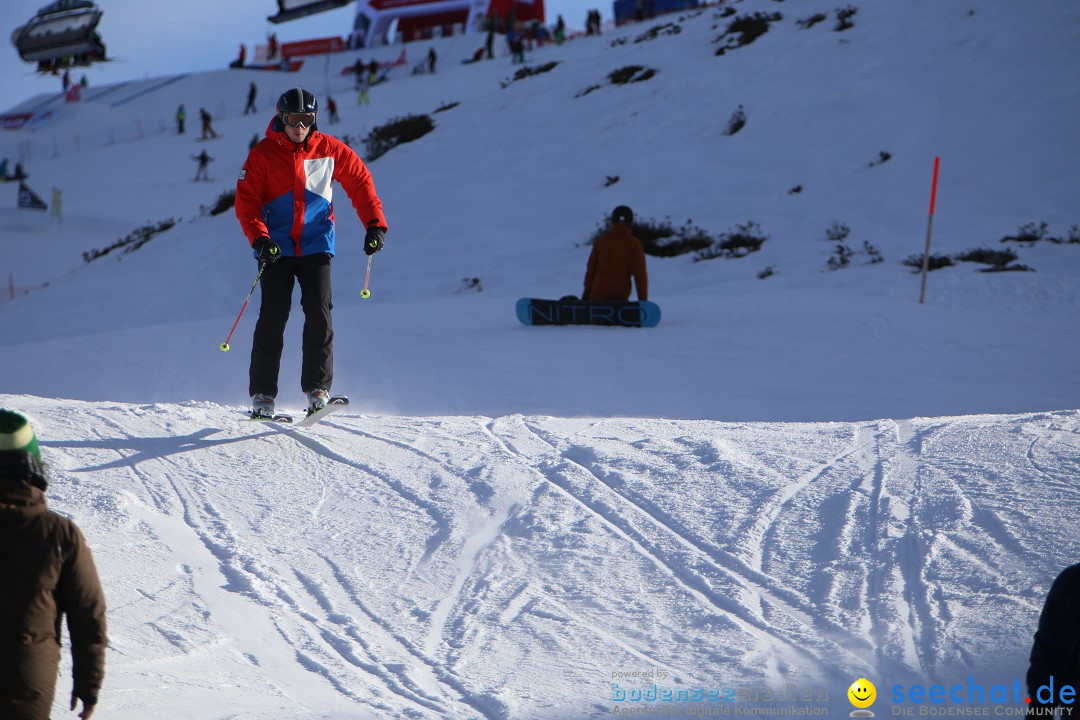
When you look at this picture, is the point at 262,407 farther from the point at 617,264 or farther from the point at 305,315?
the point at 617,264

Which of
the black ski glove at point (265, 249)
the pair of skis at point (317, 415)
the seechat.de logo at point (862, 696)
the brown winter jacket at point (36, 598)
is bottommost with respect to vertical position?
the seechat.de logo at point (862, 696)

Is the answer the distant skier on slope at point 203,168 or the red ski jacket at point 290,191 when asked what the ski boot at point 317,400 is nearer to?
A: the red ski jacket at point 290,191

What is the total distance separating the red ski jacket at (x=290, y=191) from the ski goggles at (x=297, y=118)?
8cm

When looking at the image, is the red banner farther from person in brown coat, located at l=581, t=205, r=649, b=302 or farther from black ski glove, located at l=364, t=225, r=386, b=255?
black ski glove, located at l=364, t=225, r=386, b=255

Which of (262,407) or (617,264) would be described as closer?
(262,407)

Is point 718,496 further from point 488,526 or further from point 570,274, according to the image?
point 570,274

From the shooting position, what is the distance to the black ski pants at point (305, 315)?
518 cm

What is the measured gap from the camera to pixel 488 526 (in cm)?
416

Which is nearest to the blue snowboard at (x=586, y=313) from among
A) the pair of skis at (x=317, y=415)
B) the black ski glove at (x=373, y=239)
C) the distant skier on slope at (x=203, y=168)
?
the black ski glove at (x=373, y=239)

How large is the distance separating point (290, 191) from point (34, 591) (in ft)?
11.1

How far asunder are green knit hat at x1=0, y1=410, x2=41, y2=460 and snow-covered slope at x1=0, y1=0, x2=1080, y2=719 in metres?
1.04

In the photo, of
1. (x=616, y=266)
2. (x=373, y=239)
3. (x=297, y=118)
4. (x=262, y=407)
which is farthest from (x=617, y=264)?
(x=297, y=118)

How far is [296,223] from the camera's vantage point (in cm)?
512

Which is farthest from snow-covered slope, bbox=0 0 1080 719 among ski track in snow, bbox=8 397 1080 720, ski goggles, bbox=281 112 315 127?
ski goggles, bbox=281 112 315 127
